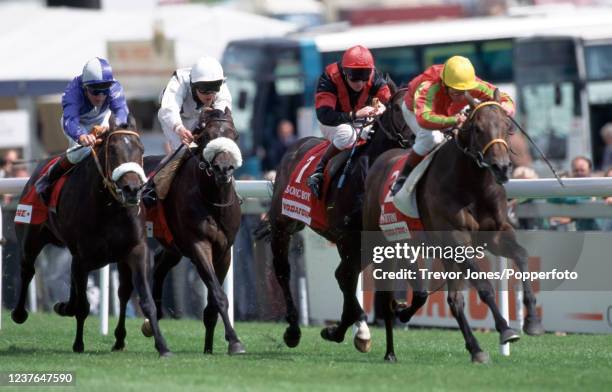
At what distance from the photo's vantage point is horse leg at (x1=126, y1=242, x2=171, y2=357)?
10242mm

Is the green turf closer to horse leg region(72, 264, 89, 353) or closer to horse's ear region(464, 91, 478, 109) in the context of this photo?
horse leg region(72, 264, 89, 353)

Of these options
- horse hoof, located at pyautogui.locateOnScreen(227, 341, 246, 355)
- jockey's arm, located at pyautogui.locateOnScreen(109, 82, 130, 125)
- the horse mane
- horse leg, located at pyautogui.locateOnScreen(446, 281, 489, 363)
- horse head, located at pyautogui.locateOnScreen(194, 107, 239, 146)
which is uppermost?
jockey's arm, located at pyautogui.locateOnScreen(109, 82, 130, 125)

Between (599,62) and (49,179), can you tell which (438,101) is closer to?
(49,179)

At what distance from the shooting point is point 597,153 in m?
23.4

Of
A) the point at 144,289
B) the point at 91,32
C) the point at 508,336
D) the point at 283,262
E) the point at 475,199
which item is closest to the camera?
the point at 508,336

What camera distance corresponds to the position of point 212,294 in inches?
416

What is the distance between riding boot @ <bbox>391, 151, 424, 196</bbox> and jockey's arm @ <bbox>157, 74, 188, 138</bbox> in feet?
5.97

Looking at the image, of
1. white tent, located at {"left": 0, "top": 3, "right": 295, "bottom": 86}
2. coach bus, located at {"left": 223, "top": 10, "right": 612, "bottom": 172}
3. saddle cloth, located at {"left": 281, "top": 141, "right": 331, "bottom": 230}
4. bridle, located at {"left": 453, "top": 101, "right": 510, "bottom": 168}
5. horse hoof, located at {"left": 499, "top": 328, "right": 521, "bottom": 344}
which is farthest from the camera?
white tent, located at {"left": 0, "top": 3, "right": 295, "bottom": 86}

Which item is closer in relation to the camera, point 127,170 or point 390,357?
point 127,170

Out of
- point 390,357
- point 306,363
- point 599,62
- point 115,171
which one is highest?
point 115,171

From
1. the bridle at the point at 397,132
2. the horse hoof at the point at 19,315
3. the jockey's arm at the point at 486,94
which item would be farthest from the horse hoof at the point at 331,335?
the horse hoof at the point at 19,315

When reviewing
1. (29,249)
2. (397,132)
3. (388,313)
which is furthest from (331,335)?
(29,249)

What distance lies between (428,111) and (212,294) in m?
2.12

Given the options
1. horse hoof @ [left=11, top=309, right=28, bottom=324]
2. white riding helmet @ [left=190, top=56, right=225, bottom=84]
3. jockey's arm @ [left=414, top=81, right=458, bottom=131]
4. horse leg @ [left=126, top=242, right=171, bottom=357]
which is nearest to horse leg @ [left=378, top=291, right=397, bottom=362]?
jockey's arm @ [left=414, top=81, right=458, bottom=131]
